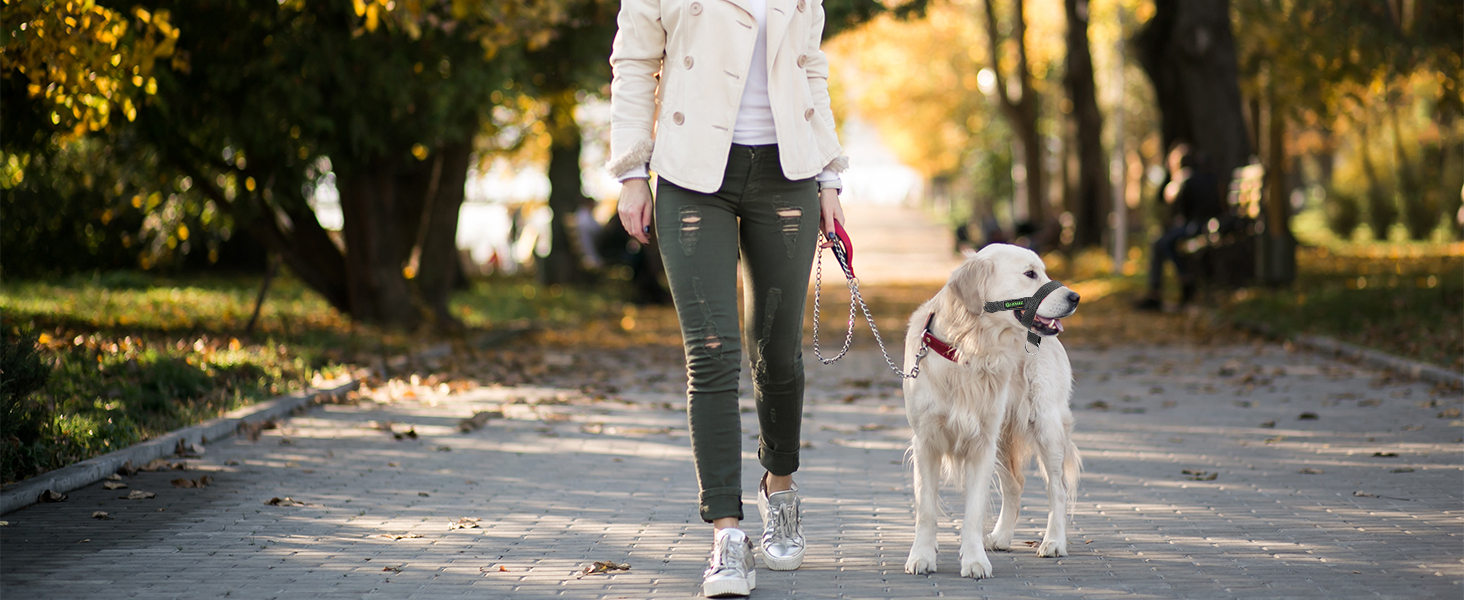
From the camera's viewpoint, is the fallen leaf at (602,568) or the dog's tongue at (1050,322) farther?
the fallen leaf at (602,568)

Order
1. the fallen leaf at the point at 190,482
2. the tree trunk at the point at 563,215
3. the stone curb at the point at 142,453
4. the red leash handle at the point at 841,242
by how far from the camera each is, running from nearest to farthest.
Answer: the red leash handle at the point at 841,242
the stone curb at the point at 142,453
the fallen leaf at the point at 190,482
the tree trunk at the point at 563,215

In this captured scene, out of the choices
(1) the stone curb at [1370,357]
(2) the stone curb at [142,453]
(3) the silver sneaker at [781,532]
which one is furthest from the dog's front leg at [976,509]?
(1) the stone curb at [1370,357]

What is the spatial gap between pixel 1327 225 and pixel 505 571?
110 feet

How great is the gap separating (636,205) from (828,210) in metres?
0.69

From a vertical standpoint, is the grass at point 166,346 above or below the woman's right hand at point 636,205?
below

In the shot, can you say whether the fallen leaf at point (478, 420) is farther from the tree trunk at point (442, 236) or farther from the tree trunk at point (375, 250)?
the tree trunk at point (442, 236)

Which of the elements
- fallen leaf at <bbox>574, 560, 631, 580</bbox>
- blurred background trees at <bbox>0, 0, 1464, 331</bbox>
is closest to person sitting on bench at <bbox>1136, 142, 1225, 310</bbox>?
blurred background trees at <bbox>0, 0, 1464, 331</bbox>

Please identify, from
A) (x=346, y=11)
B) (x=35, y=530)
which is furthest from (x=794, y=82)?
(x=346, y=11)

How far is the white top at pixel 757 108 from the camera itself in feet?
14.2

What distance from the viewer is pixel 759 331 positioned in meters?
4.43

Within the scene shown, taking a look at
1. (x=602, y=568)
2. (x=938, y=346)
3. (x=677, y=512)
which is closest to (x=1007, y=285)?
(x=938, y=346)

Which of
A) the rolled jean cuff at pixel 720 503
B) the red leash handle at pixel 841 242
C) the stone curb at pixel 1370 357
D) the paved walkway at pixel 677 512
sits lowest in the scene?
the stone curb at pixel 1370 357

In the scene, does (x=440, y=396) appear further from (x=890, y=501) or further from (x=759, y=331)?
(x=759, y=331)

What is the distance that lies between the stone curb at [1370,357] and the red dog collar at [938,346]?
6.30m
